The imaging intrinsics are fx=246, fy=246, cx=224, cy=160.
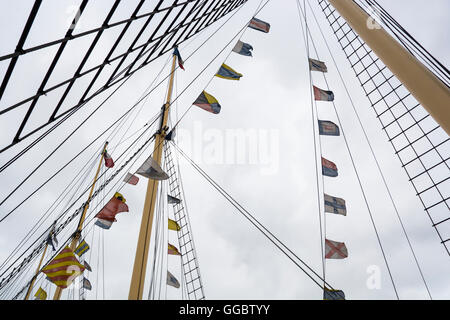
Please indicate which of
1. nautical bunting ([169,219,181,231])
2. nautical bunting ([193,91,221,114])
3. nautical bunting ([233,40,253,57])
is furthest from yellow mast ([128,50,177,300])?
nautical bunting ([233,40,253,57])

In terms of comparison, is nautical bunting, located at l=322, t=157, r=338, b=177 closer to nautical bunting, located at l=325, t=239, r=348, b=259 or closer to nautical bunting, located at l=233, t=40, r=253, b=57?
nautical bunting, located at l=325, t=239, r=348, b=259

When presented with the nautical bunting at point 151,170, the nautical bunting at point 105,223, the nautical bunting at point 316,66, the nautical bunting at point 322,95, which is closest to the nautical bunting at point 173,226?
the nautical bunting at point 105,223

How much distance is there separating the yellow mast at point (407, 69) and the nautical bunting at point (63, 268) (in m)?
8.34

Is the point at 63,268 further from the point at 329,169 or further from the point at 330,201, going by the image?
the point at 329,169

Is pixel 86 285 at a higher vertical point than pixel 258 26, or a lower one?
lower

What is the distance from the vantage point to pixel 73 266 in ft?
21.6

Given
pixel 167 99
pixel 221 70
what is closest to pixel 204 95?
pixel 221 70

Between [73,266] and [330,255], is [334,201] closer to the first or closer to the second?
[330,255]

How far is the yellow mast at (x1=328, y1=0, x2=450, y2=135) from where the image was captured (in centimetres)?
362

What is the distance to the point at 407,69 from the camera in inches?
167

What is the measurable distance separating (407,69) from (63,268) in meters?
8.99

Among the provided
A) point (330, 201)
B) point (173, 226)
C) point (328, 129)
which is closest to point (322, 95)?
point (328, 129)

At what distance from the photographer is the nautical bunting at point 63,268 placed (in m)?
6.57
